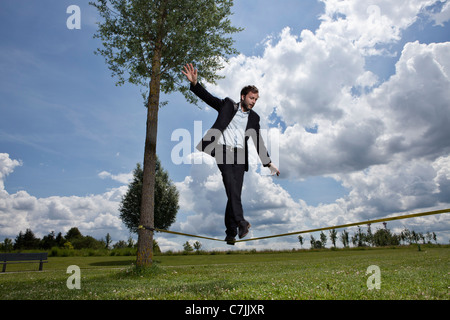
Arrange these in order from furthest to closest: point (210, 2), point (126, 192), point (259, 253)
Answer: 1. point (126, 192)
2. point (259, 253)
3. point (210, 2)

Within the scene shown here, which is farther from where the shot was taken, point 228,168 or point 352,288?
point 352,288

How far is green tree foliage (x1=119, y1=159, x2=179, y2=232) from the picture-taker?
38.6 metres

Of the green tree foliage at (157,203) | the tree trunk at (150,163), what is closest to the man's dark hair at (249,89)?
the tree trunk at (150,163)

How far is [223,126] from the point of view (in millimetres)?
5344

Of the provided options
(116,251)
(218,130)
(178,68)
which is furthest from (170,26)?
(116,251)

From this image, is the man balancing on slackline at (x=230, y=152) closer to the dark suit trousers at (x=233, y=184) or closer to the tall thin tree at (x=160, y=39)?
the dark suit trousers at (x=233, y=184)


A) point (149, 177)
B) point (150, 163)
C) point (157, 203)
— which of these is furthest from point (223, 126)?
point (157, 203)

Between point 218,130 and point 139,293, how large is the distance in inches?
188

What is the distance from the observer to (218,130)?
5.27 meters

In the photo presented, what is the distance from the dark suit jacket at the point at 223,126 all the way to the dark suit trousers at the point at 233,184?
8.5 inches

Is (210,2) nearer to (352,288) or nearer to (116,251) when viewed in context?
(352,288)

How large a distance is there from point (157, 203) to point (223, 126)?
3469 centimetres

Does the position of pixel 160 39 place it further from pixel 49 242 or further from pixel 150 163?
pixel 49 242
